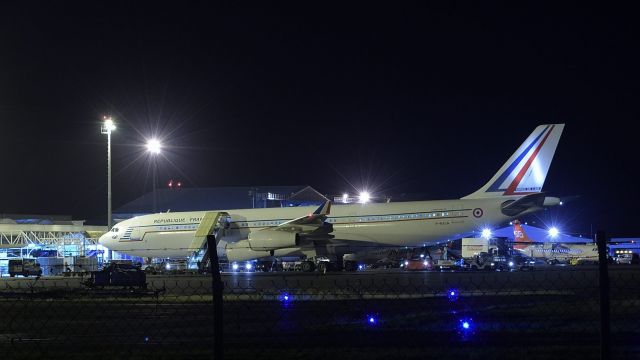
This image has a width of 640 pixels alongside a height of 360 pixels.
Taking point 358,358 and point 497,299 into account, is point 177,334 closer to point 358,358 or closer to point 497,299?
point 358,358

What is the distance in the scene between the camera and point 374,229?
156 feet

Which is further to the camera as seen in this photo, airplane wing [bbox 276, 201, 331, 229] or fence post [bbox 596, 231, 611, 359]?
airplane wing [bbox 276, 201, 331, 229]

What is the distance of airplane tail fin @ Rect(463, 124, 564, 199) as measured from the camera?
4816 cm

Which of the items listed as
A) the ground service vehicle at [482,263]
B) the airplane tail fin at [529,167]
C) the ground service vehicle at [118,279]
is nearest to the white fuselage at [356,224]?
the airplane tail fin at [529,167]

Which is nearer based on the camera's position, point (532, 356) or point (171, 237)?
point (532, 356)

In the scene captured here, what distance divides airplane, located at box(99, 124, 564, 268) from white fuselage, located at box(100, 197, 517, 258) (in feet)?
0.21

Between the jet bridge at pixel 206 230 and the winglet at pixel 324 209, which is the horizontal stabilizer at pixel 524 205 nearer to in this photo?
the winglet at pixel 324 209

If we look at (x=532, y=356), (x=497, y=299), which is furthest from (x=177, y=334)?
(x=497, y=299)

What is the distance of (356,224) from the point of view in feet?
159

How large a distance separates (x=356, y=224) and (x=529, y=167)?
12101mm

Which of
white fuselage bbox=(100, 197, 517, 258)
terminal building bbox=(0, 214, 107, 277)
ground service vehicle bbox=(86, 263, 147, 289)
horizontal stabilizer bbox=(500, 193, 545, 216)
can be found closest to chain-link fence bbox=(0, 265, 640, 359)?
ground service vehicle bbox=(86, 263, 147, 289)

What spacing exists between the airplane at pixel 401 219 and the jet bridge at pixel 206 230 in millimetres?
604

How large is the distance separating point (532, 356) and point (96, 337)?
7.21m

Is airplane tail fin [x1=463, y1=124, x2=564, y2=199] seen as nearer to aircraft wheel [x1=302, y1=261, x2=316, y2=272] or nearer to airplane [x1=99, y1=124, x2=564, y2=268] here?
airplane [x1=99, y1=124, x2=564, y2=268]
